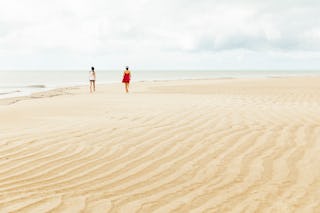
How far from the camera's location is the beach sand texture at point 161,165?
374 centimetres

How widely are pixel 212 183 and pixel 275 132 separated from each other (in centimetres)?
311

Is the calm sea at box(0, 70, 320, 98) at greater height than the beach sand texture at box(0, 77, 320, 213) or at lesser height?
lesser

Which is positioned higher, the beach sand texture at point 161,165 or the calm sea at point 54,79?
the beach sand texture at point 161,165

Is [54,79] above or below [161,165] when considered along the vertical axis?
below

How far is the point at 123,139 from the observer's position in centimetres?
650

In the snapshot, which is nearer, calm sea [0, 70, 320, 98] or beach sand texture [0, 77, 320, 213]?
beach sand texture [0, 77, 320, 213]

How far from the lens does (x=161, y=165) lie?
507 cm

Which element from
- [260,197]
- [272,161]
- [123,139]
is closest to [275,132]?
[272,161]

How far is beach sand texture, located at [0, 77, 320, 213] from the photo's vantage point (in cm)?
374

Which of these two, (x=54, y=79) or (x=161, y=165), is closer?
(x=161, y=165)

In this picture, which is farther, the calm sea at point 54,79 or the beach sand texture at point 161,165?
the calm sea at point 54,79

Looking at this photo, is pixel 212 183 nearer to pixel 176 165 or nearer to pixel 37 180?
pixel 176 165

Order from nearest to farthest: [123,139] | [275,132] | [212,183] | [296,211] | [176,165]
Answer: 1. [296,211]
2. [212,183]
3. [176,165]
4. [123,139]
5. [275,132]

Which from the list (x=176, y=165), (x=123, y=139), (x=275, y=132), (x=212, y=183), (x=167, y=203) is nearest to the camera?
(x=167, y=203)
